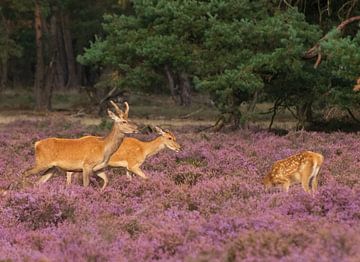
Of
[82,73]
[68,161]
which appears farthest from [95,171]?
[82,73]

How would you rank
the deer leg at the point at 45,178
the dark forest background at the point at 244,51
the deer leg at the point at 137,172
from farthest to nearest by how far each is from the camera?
the dark forest background at the point at 244,51
the deer leg at the point at 137,172
the deer leg at the point at 45,178

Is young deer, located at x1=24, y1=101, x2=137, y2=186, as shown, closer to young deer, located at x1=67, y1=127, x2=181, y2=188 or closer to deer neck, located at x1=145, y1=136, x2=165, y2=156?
young deer, located at x1=67, y1=127, x2=181, y2=188

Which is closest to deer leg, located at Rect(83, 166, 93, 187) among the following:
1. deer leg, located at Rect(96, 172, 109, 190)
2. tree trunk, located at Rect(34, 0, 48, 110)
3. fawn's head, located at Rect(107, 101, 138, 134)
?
deer leg, located at Rect(96, 172, 109, 190)

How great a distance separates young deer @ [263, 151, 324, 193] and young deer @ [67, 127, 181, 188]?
2497mm

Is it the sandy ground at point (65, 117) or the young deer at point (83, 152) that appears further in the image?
the sandy ground at point (65, 117)

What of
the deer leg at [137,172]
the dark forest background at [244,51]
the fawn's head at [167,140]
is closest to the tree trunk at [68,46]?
the dark forest background at [244,51]

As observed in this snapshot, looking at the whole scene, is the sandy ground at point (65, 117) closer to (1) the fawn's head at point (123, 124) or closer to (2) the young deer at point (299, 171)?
(1) the fawn's head at point (123, 124)

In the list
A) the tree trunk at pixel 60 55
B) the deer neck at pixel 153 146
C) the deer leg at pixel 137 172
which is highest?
the deer neck at pixel 153 146

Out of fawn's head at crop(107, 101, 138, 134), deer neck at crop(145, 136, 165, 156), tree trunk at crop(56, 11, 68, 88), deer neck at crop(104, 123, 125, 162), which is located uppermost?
fawn's head at crop(107, 101, 138, 134)

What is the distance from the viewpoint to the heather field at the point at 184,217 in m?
6.61

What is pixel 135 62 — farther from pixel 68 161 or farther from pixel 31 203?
pixel 31 203

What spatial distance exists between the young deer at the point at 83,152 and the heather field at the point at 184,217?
372 millimetres

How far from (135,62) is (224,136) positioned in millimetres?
4776

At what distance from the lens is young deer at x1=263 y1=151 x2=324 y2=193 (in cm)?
1016
